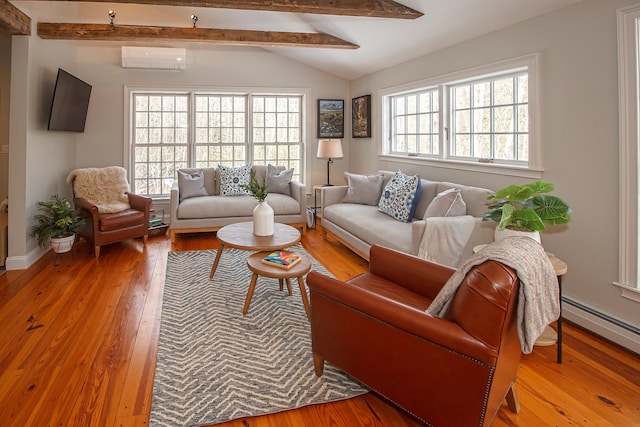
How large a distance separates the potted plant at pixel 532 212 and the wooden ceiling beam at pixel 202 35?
131 inches

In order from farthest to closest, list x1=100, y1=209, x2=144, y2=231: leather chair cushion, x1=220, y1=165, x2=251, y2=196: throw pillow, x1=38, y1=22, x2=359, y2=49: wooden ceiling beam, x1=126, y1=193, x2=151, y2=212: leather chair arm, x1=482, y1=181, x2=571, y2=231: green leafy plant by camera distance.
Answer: x1=220, y1=165, x2=251, y2=196: throw pillow → x1=126, y1=193, x2=151, y2=212: leather chair arm → x1=38, y1=22, x2=359, y2=49: wooden ceiling beam → x1=100, y1=209, x2=144, y2=231: leather chair cushion → x1=482, y1=181, x2=571, y2=231: green leafy plant

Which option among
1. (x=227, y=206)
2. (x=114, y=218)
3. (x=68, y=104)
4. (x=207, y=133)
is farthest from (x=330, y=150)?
(x=68, y=104)

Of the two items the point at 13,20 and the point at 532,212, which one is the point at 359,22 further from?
the point at 13,20

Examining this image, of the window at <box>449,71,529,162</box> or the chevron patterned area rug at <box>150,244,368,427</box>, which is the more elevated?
the window at <box>449,71,529,162</box>

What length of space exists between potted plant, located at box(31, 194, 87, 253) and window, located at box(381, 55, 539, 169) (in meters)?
3.95

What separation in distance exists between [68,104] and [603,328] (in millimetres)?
5696

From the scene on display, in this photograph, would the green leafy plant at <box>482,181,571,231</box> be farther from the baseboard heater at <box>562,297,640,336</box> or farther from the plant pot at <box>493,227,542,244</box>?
the baseboard heater at <box>562,297,640,336</box>

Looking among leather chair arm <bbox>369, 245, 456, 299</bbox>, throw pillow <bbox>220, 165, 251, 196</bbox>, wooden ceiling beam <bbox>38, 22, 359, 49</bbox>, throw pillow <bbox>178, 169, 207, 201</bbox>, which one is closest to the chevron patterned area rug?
leather chair arm <bbox>369, 245, 456, 299</bbox>

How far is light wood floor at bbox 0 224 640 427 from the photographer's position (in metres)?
1.91

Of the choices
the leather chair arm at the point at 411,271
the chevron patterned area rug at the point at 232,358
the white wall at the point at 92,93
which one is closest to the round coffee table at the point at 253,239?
the chevron patterned area rug at the point at 232,358

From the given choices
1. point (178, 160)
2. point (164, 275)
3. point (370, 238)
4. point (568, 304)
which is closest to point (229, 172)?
point (178, 160)

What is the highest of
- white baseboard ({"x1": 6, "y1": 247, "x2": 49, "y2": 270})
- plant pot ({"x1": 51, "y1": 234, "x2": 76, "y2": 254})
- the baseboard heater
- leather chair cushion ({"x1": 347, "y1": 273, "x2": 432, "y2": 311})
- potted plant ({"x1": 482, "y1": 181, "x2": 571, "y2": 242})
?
potted plant ({"x1": 482, "y1": 181, "x2": 571, "y2": 242})

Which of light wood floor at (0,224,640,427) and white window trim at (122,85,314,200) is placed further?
white window trim at (122,85,314,200)

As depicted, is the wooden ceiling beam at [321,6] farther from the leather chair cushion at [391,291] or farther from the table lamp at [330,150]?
the leather chair cushion at [391,291]
